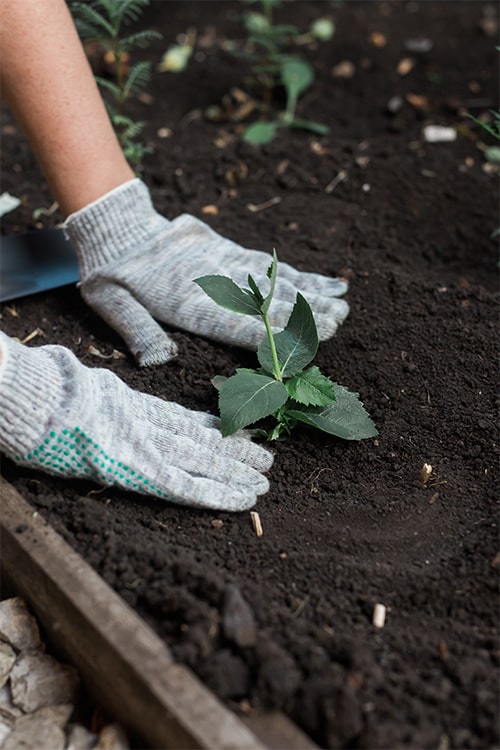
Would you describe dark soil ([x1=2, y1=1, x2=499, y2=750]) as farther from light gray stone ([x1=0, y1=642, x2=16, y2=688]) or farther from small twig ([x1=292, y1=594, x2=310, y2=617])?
light gray stone ([x1=0, y1=642, x2=16, y2=688])

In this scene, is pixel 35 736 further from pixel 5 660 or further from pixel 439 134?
pixel 439 134

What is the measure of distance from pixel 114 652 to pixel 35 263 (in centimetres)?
136

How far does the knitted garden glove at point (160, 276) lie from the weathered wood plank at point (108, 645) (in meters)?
0.60

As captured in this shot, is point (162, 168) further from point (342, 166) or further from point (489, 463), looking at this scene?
point (489, 463)

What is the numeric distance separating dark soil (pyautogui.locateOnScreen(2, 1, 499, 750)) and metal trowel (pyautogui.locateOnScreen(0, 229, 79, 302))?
0.05 m

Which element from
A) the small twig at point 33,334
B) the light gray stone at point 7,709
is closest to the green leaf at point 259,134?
the small twig at point 33,334

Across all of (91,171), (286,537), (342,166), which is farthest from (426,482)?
(342,166)

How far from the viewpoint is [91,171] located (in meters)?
2.25

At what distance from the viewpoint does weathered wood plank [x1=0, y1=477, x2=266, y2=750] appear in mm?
1269

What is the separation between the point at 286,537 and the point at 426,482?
0.33 m

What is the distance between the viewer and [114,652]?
1.37 m

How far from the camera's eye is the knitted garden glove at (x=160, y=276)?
82.8 inches

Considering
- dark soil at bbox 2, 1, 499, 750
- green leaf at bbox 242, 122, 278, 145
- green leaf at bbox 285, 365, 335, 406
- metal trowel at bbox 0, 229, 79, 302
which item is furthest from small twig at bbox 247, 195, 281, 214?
green leaf at bbox 285, 365, 335, 406

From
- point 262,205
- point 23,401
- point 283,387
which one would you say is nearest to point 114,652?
point 23,401
